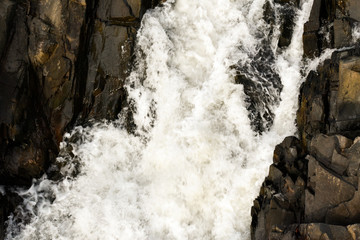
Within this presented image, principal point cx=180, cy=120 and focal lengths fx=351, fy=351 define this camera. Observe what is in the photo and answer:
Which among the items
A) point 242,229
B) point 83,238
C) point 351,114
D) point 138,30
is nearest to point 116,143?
point 83,238

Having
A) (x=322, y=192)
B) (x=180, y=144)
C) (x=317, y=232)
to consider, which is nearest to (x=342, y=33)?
(x=322, y=192)

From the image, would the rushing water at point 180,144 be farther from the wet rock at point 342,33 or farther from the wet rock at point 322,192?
the wet rock at point 322,192

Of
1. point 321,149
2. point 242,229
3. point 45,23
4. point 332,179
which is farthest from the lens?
point 45,23

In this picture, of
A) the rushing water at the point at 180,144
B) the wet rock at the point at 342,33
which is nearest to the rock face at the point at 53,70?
the rushing water at the point at 180,144

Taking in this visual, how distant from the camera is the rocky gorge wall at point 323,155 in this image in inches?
275

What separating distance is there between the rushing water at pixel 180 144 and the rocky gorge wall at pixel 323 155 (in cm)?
81

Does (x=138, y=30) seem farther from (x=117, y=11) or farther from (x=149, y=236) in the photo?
(x=149, y=236)

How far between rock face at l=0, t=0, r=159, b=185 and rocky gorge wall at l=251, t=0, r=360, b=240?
206 inches

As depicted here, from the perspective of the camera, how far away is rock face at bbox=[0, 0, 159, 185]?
30.4 feet

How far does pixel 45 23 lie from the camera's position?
9594 millimetres

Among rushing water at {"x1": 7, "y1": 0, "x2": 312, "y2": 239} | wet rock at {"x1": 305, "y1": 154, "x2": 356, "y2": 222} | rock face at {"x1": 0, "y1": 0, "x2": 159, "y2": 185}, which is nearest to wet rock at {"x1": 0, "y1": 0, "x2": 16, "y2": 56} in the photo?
rock face at {"x1": 0, "y1": 0, "x2": 159, "y2": 185}

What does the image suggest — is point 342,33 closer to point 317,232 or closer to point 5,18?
point 317,232

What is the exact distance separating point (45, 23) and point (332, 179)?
819cm

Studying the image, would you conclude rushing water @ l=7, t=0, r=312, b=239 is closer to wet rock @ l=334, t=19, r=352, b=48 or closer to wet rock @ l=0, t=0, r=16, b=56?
wet rock @ l=334, t=19, r=352, b=48
